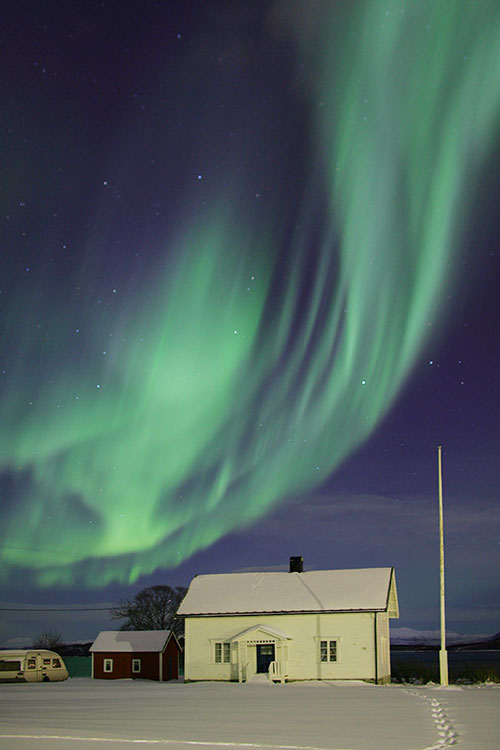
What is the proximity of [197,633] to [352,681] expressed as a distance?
8.95 metres

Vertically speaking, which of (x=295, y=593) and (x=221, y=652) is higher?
(x=295, y=593)

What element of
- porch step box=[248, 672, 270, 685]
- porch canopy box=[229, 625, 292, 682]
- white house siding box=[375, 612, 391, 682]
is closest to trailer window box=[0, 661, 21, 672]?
porch canopy box=[229, 625, 292, 682]

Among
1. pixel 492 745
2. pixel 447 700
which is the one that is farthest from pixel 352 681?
pixel 492 745

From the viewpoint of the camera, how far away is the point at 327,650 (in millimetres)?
43688

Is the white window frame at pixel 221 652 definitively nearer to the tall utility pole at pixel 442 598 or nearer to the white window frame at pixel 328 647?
the white window frame at pixel 328 647

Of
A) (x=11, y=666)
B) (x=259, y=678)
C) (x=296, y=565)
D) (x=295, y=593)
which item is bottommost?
(x=11, y=666)

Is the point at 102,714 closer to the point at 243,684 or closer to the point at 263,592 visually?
the point at 243,684

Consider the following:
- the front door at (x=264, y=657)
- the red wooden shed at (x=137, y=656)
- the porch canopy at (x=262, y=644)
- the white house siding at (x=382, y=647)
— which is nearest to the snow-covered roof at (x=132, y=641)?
the red wooden shed at (x=137, y=656)

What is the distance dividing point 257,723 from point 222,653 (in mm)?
28626

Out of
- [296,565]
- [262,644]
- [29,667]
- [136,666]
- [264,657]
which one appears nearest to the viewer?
[262,644]

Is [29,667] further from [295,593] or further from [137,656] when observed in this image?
[295,593]

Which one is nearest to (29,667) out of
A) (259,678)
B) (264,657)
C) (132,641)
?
(132,641)

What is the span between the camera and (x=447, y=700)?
2666 centimetres

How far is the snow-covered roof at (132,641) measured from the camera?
5400 cm
